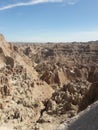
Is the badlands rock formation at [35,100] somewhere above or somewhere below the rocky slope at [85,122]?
below

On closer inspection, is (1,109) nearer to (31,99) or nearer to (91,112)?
(31,99)

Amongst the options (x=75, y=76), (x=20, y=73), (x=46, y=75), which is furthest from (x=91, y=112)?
(x=75, y=76)

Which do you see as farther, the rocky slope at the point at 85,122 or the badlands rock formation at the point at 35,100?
the badlands rock formation at the point at 35,100

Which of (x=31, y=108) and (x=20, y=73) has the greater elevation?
(x=20, y=73)

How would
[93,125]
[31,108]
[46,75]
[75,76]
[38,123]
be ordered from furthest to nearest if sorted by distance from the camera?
[75,76], [46,75], [31,108], [38,123], [93,125]

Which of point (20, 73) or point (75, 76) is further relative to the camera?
point (75, 76)

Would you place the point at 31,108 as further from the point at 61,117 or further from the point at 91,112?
the point at 91,112

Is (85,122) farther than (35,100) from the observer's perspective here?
No

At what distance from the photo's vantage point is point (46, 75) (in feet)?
145

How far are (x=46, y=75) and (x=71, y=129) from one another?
3038 centimetres

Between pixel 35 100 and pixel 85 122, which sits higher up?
pixel 85 122

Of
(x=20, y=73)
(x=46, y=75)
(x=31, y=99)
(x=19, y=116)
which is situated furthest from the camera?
(x=46, y=75)

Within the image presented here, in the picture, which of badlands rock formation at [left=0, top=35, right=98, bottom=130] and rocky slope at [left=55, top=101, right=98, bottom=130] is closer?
rocky slope at [left=55, top=101, right=98, bottom=130]

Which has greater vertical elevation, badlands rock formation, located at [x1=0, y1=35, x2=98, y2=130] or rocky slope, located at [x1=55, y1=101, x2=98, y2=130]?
rocky slope, located at [x1=55, y1=101, x2=98, y2=130]
